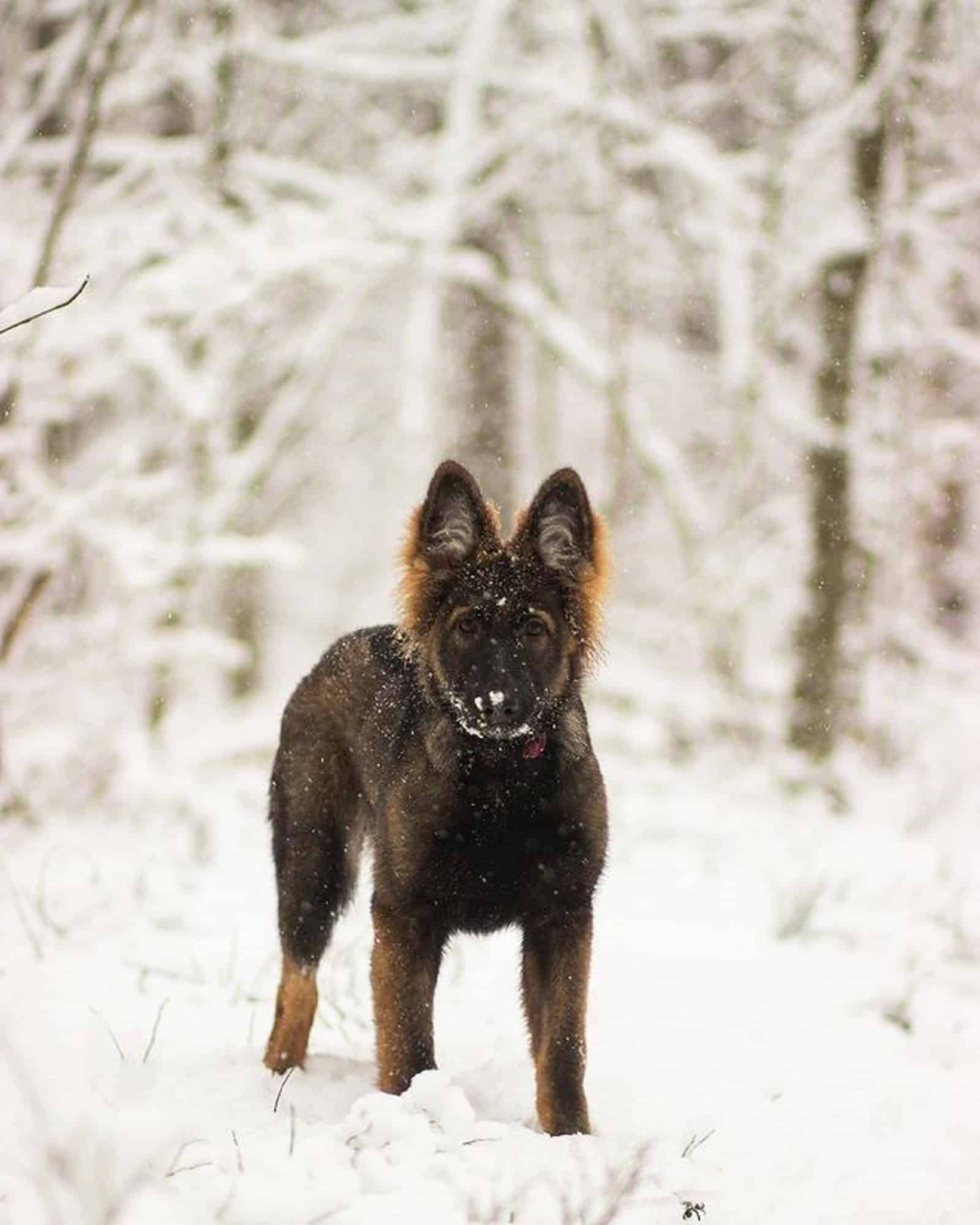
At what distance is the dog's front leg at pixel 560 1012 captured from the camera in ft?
11.0

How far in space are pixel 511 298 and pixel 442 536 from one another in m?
6.67

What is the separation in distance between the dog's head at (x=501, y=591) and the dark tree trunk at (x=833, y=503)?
20.0 feet

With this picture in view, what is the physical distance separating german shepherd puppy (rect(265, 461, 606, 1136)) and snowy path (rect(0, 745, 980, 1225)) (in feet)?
0.85

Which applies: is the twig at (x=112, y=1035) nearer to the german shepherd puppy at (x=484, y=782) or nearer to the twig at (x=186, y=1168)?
the german shepherd puppy at (x=484, y=782)

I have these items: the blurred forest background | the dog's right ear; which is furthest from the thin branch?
the dog's right ear

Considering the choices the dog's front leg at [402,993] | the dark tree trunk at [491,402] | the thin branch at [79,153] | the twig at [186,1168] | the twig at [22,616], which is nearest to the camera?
the twig at [186,1168]

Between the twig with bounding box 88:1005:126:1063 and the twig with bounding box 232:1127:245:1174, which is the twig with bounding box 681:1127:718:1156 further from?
the twig with bounding box 88:1005:126:1063

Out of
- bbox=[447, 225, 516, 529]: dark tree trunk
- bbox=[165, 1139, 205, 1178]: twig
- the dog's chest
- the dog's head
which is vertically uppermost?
bbox=[447, 225, 516, 529]: dark tree trunk

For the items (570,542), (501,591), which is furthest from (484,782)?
(570,542)

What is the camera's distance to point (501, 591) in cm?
358

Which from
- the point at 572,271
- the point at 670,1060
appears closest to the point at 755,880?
the point at 670,1060

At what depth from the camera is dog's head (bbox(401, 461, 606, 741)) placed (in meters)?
3.52

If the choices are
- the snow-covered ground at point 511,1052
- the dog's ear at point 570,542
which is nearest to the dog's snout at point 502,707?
the dog's ear at point 570,542

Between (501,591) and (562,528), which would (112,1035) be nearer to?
(501,591)
